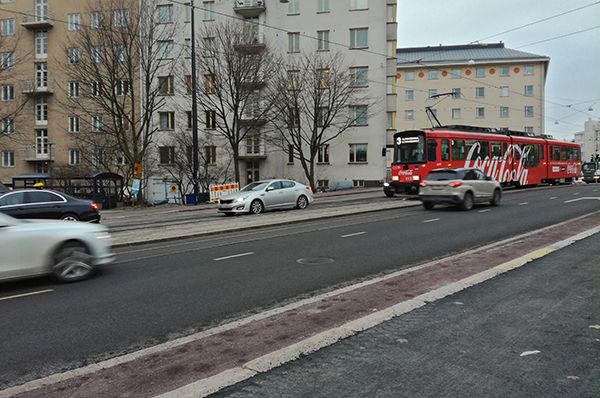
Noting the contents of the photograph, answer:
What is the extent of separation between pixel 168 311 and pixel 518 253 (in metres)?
6.63

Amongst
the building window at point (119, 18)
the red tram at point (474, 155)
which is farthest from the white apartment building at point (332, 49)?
the red tram at point (474, 155)

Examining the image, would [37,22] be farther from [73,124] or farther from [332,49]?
[332,49]

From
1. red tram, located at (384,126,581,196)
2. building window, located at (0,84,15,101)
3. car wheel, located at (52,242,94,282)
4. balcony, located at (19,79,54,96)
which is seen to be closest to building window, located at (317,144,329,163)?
red tram, located at (384,126,581,196)

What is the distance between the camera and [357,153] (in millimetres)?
44719

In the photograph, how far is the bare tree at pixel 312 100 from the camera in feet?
129

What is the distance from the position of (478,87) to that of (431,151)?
2392 inches

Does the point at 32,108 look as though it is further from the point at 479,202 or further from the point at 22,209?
the point at 479,202

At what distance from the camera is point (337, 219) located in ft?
57.2

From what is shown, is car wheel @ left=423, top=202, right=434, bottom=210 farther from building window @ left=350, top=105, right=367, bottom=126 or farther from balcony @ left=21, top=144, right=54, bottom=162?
balcony @ left=21, top=144, right=54, bottom=162

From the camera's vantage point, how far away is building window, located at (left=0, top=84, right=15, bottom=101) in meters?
51.3

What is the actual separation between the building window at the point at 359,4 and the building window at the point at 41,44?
32.6 meters

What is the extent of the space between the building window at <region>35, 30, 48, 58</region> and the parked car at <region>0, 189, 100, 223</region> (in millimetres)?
43723

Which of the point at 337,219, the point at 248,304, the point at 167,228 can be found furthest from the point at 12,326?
the point at 337,219

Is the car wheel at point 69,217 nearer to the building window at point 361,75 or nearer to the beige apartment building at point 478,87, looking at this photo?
the building window at point 361,75
